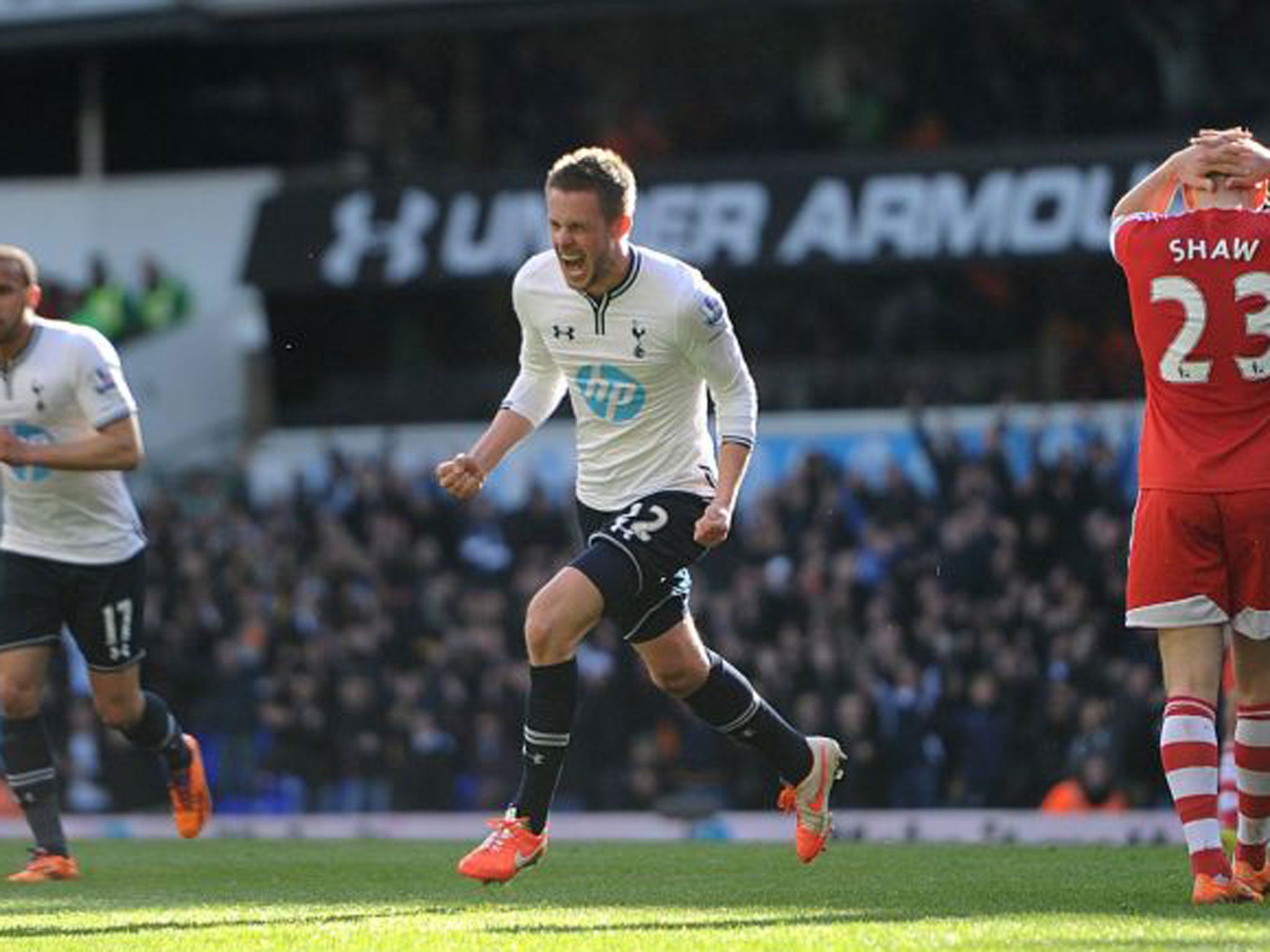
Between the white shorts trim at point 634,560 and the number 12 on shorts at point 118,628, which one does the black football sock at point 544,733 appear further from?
the number 12 on shorts at point 118,628

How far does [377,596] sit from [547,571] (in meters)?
1.59

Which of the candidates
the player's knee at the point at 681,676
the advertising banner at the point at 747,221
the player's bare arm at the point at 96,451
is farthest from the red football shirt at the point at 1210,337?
the advertising banner at the point at 747,221

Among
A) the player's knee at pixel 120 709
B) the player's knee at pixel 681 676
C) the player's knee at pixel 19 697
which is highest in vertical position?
the player's knee at pixel 681 676

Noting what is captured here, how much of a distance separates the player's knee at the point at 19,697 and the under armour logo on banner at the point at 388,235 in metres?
17.3

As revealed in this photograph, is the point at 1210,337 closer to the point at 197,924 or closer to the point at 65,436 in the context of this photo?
the point at 197,924

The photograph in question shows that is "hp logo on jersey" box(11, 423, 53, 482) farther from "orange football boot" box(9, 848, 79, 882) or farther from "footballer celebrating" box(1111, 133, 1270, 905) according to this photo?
"footballer celebrating" box(1111, 133, 1270, 905)

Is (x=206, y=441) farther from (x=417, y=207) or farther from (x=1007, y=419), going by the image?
(x=1007, y=419)

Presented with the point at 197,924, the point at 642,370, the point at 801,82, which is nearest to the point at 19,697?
the point at 197,924

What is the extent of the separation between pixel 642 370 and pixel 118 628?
10.4 ft

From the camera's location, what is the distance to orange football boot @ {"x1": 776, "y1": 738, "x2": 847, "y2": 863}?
10508 mm

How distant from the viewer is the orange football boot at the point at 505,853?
372 inches

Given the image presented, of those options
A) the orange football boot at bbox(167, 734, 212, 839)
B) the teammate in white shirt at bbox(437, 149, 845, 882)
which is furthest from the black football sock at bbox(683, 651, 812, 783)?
the orange football boot at bbox(167, 734, 212, 839)

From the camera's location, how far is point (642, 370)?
9.77 metres

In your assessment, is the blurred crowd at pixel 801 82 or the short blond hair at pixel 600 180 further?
the blurred crowd at pixel 801 82
